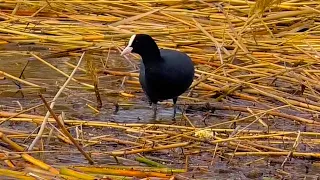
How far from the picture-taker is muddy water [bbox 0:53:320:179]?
A: 3.71 metres

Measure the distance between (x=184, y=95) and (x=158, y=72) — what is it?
1.79ft

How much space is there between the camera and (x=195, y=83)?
5422 millimetres

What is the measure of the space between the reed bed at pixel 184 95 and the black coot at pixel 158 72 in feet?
0.61

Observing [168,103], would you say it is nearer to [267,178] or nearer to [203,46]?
[203,46]

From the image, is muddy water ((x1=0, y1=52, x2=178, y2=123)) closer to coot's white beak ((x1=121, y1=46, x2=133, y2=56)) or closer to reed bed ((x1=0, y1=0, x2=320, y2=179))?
reed bed ((x1=0, y1=0, x2=320, y2=179))

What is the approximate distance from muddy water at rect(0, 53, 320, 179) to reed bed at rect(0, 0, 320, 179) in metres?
0.02

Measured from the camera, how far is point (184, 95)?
5449mm

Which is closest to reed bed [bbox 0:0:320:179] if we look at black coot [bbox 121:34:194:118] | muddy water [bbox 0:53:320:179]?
muddy water [bbox 0:53:320:179]

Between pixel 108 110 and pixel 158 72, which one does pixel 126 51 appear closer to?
pixel 158 72

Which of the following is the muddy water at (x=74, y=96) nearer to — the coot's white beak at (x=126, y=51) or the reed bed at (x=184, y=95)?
the reed bed at (x=184, y=95)

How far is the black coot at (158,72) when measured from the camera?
488 centimetres

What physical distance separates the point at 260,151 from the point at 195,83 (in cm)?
162

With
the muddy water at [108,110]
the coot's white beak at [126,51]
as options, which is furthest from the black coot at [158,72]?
the muddy water at [108,110]

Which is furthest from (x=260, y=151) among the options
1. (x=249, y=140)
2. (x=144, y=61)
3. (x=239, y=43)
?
(x=239, y=43)
